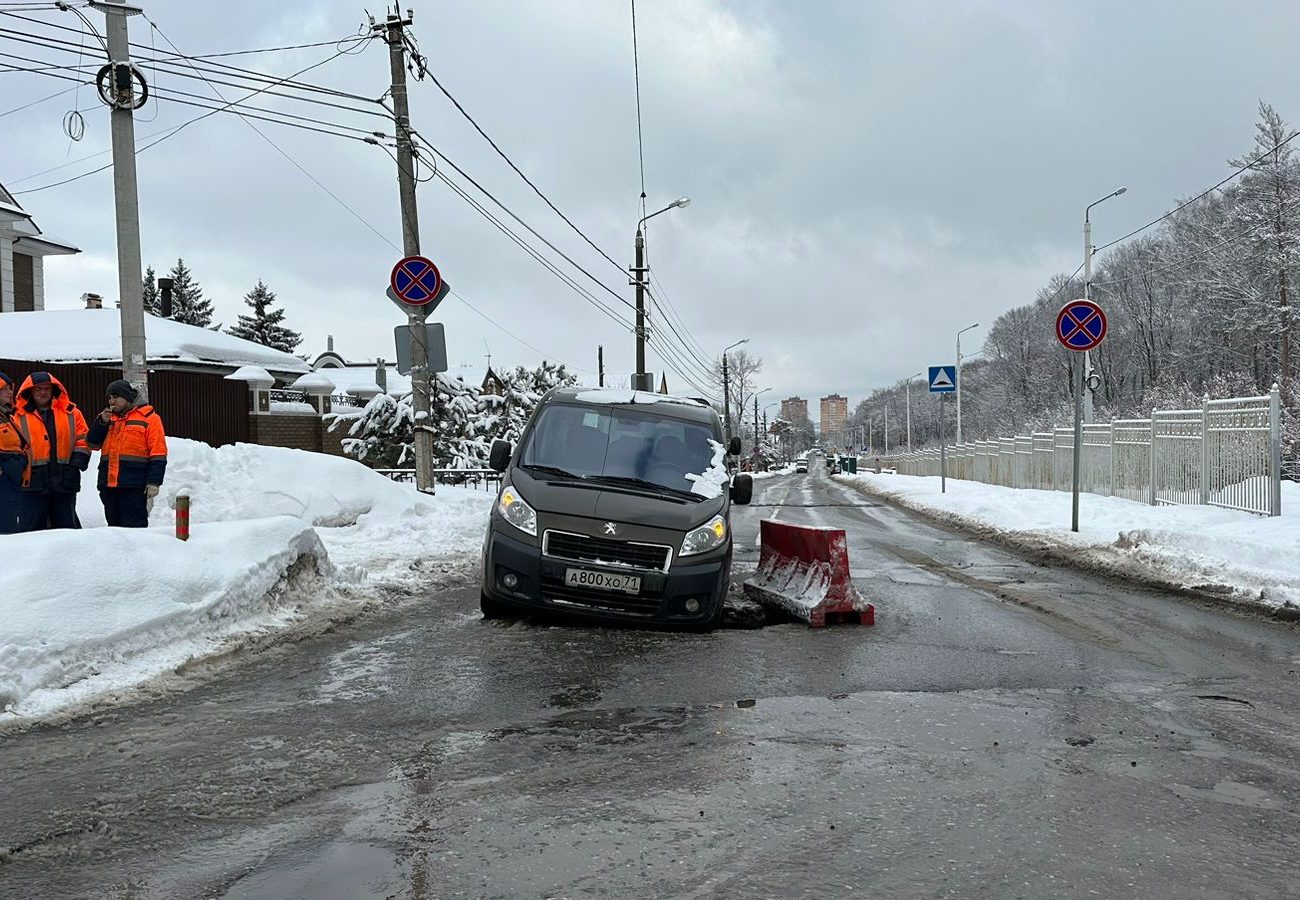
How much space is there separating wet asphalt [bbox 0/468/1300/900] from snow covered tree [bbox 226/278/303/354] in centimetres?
7369

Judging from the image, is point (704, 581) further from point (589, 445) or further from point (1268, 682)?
point (1268, 682)

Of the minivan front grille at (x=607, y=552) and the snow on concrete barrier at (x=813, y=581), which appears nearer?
the minivan front grille at (x=607, y=552)

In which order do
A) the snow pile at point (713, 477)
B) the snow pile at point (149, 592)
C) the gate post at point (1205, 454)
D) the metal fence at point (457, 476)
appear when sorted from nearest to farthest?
the snow pile at point (149, 592) < the snow pile at point (713, 477) < the gate post at point (1205, 454) < the metal fence at point (457, 476)

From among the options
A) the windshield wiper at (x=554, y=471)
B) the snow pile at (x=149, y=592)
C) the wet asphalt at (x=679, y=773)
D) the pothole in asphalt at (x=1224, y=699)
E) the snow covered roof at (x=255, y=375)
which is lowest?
the pothole in asphalt at (x=1224, y=699)

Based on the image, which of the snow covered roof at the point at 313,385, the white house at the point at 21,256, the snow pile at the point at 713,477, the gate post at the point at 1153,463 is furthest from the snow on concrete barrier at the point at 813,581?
the white house at the point at 21,256

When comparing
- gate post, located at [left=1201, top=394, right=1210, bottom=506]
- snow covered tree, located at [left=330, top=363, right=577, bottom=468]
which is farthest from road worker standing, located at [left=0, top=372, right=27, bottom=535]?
gate post, located at [left=1201, top=394, right=1210, bottom=506]

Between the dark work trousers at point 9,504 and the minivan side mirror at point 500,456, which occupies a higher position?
the minivan side mirror at point 500,456

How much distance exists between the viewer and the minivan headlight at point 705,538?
7398mm

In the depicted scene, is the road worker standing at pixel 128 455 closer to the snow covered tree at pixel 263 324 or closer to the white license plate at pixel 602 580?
the white license plate at pixel 602 580

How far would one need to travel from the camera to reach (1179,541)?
11.9 metres

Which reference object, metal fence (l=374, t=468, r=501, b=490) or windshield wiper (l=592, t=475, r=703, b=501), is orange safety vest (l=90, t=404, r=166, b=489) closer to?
windshield wiper (l=592, t=475, r=703, b=501)

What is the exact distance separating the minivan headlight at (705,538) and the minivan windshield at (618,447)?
47cm

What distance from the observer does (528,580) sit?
736cm

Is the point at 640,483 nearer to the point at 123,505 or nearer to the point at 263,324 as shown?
the point at 123,505
